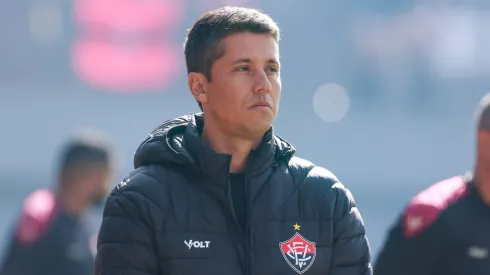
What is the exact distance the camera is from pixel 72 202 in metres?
5.03

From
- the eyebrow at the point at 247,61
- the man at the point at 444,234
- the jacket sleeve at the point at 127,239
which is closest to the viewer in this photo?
the jacket sleeve at the point at 127,239

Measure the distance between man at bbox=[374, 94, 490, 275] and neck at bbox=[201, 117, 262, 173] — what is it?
932 mm

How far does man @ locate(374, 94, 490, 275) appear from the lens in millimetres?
3205

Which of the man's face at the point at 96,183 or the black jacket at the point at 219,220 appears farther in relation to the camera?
the man's face at the point at 96,183

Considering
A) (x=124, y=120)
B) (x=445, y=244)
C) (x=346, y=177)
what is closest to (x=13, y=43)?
(x=124, y=120)

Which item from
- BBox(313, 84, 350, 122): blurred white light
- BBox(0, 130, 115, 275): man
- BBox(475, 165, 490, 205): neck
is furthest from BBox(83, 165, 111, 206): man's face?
Result: BBox(313, 84, 350, 122): blurred white light

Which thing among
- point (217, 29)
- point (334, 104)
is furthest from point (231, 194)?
point (334, 104)

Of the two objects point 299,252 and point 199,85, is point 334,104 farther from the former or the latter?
point 299,252

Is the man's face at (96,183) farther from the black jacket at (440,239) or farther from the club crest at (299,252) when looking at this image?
the club crest at (299,252)

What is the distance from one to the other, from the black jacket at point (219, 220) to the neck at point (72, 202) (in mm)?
2560

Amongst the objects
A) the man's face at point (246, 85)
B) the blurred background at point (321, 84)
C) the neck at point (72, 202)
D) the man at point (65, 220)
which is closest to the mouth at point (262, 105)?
the man's face at point (246, 85)

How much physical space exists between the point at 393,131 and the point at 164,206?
33.6ft

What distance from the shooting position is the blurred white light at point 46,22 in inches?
486

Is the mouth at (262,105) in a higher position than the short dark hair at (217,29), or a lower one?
lower
